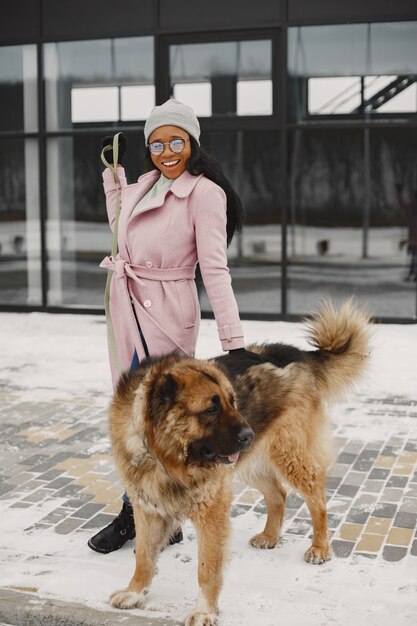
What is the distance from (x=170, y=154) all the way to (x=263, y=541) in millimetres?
2043

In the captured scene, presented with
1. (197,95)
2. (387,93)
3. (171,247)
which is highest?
(197,95)

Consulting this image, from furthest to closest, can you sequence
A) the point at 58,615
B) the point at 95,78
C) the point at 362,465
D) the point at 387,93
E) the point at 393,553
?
the point at 95,78
the point at 387,93
the point at 362,465
the point at 393,553
the point at 58,615

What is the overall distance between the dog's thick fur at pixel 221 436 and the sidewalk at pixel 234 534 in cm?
17

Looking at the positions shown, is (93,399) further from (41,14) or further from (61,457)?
(41,14)

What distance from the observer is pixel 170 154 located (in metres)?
3.97

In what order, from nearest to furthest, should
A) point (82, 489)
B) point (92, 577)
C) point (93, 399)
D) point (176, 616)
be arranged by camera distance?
1. point (176, 616)
2. point (92, 577)
3. point (82, 489)
4. point (93, 399)

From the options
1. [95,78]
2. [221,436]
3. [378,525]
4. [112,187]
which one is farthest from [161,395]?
[95,78]

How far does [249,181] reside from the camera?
465 inches

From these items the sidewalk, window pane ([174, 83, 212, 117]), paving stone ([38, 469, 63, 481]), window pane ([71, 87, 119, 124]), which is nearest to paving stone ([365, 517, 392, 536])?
the sidewalk

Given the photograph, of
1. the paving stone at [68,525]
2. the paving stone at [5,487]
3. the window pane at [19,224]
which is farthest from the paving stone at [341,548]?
the window pane at [19,224]

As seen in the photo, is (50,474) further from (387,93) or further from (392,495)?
(387,93)

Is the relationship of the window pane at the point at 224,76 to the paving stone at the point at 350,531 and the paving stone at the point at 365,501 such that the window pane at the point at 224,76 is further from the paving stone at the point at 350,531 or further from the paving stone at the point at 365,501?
the paving stone at the point at 350,531

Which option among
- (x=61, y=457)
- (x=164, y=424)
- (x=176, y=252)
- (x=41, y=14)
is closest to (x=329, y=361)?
(x=176, y=252)

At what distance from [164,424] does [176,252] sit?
104cm
